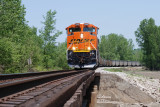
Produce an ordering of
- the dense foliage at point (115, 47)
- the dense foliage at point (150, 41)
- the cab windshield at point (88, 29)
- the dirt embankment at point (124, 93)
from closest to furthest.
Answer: the dirt embankment at point (124, 93)
the cab windshield at point (88, 29)
the dense foliage at point (150, 41)
the dense foliage at point (115, 47)

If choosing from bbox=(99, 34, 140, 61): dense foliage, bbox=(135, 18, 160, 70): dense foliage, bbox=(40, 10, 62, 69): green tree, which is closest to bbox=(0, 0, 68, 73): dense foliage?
bbox=(40, 10, 62, 69): green tree

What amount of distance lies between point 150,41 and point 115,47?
39152 mm

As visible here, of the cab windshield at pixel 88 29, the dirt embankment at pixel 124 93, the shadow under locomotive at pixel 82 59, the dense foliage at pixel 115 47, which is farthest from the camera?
the dense foliage at pixel 115 47

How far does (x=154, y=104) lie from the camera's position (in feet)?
38.7

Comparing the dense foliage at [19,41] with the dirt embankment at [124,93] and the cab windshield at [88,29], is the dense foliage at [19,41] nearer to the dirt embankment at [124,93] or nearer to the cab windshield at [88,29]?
the cab windshield at [88,29]

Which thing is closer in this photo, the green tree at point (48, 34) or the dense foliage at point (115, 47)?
the green tree at point (48, 34)

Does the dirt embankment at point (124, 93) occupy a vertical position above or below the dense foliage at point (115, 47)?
below

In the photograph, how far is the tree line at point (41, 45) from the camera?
2009 cm

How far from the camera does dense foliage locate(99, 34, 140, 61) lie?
93.5 m

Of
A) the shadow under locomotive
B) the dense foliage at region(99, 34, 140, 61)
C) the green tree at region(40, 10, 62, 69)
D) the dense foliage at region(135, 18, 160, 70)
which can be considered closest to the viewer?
the shadow under locomotive

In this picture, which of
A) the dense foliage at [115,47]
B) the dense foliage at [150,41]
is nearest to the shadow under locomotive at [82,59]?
the dense foliage at [150,41]

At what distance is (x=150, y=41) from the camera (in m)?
61.9

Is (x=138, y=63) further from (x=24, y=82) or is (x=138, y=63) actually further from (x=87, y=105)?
(x=24, y=82)

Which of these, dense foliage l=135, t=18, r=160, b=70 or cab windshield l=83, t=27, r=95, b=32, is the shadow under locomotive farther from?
dense foliage l=135, t=18, r=160, b=70
